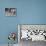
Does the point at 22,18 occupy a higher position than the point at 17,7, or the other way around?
the point at 17,7

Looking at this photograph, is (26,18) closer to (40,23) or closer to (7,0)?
(40,23)

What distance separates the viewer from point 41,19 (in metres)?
3.16

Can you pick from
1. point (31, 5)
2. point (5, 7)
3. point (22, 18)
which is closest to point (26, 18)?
point (22, 18)

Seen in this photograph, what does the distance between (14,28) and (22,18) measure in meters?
0.33

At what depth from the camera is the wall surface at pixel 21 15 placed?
3125 millimetres

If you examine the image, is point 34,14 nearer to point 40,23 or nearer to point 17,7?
point 40,23

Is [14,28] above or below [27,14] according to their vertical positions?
below

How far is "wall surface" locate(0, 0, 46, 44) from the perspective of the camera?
3.12 meters

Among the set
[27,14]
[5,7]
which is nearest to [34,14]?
[27,14]

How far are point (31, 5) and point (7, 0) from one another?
2.05 ft

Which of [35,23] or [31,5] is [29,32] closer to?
[35,23]

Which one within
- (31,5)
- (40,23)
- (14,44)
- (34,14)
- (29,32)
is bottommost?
(14,44)

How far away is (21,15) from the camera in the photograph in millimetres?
3145

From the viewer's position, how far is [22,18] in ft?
10.3
